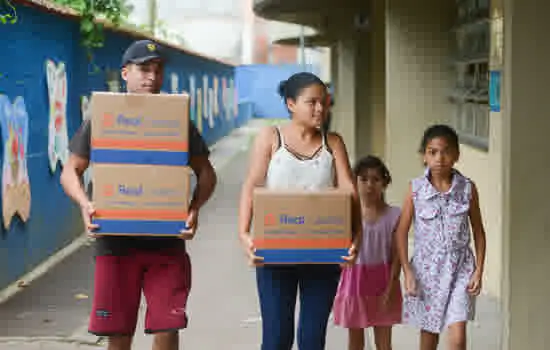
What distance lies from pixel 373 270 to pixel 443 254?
53 centimetres

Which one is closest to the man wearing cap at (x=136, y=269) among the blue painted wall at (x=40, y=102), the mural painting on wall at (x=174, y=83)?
the blue painted wall at (x=40, y=102)

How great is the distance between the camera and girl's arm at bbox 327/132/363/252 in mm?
4688

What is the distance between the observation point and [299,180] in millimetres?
4707

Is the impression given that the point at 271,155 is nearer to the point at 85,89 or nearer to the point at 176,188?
the point at 176,188

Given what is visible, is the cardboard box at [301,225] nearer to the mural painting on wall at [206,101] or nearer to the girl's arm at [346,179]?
the girl's arm at [346,179]

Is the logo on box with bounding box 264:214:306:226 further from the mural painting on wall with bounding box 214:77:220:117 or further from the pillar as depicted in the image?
the mural painting on wall with bounding box 214:77:220:117

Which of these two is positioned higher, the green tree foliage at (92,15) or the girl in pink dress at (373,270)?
the green tree foliage at (92,15)

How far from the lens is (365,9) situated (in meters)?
18.9

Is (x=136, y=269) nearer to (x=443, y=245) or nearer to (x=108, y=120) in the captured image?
(x=108, y=120)

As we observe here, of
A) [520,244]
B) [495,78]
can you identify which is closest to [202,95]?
[495,78]

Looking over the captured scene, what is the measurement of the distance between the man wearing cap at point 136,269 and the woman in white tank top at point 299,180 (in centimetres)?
37

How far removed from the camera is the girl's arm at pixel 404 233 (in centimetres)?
539

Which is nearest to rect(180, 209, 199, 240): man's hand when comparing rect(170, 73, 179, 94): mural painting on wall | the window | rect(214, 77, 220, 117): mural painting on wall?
the window

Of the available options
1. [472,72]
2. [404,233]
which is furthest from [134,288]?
[472,72]
